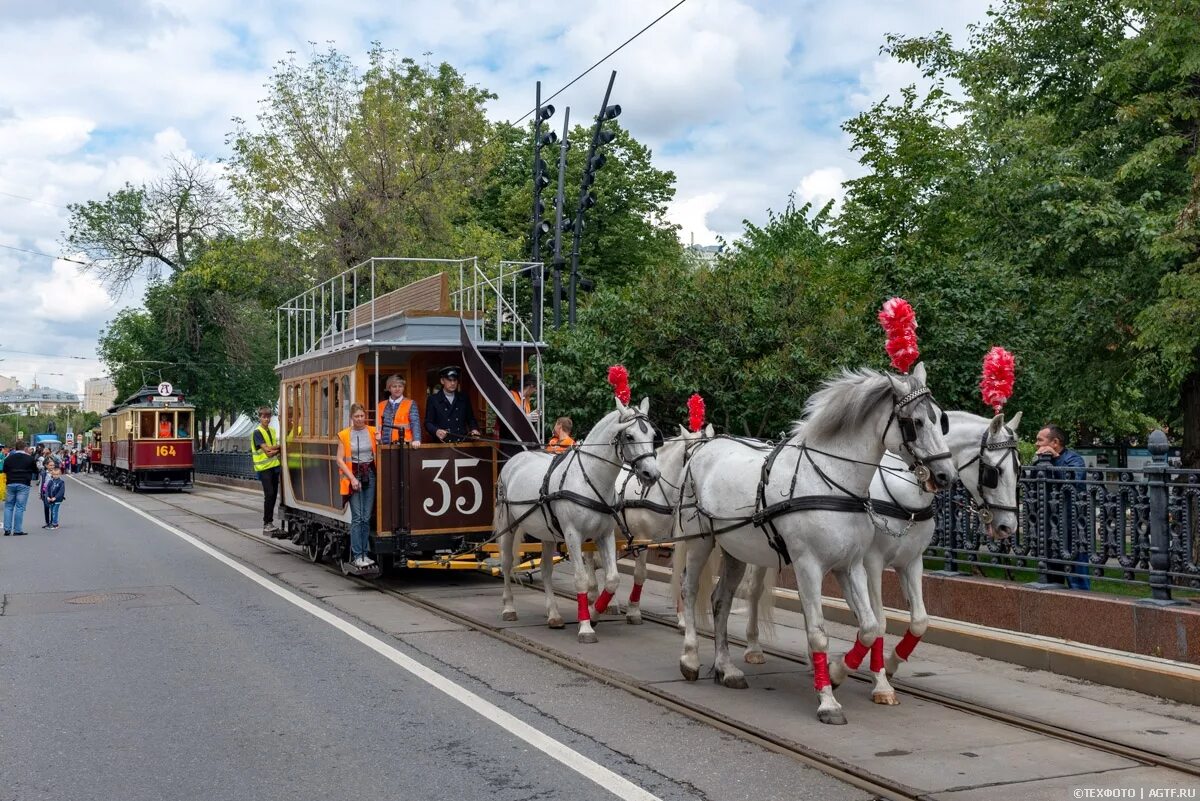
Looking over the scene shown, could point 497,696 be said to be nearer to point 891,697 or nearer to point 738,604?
point 891,697

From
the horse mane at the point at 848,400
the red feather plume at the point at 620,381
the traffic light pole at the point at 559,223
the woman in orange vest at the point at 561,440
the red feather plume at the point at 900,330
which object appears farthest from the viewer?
the traffic light pole at the point at 559,223

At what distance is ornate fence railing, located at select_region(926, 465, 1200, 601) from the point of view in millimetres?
8562

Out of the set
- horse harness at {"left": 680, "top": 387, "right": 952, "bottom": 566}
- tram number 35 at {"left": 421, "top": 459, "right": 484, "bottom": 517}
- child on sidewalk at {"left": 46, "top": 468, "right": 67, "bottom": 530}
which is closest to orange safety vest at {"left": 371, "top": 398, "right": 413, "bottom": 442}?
tram number 35 at {"left": 421, "top": 459, "right": 484, "bottom": 517}

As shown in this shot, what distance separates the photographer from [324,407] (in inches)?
621

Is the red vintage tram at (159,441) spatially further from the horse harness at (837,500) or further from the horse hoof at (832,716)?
the horse hoof at (832,716)

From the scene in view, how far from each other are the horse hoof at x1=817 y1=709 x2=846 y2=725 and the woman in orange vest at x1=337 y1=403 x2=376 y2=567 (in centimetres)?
742

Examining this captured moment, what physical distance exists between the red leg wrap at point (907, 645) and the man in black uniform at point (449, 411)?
6600 millimetres

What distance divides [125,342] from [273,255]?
138 ft

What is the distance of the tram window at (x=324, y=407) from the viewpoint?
1559 centimetres

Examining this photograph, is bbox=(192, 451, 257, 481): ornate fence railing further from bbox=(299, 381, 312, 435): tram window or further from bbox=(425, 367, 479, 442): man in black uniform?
bbox=(425, 367, 479, 442): man in black uniform

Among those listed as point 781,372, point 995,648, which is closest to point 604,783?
point 995,648

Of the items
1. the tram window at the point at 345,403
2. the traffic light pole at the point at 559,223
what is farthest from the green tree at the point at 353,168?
the tram window at the point at 345,403

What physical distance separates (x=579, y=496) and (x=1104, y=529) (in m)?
4.47

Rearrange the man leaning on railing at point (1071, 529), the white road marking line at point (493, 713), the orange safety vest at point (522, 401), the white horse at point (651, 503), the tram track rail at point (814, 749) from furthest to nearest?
1. the orange safety vest at point (522, 401)
2. the white horse at point (651, 503)
3. the man leaning on railing at point (1071, 529)
4. the tram track rail at point (814, 749)
5. the white road marking line at point (493, 713)
